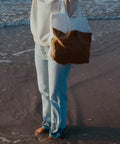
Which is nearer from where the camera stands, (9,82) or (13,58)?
(9,82)

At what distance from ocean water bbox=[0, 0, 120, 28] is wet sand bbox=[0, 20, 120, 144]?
320cm

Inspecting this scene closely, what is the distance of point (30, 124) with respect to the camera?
9.57ft

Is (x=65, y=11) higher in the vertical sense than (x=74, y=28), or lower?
higher

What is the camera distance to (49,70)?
222cm

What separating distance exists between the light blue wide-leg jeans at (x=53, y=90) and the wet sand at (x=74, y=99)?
23cm

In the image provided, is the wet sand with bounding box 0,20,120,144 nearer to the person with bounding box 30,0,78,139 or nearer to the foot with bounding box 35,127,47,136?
the foot with bounding box 35,127,47,136

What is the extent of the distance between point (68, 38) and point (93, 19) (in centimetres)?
770

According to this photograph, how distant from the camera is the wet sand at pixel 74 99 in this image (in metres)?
2.72

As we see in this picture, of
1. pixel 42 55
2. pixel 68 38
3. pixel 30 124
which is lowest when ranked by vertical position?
pixel 30 124

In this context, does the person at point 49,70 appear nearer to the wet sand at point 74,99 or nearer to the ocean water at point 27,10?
the wet sand at point 74,99

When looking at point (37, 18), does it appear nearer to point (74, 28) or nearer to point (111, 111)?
point (74, 28)

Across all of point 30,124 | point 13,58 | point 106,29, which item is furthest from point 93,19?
point 30,124

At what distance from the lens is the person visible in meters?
2.08

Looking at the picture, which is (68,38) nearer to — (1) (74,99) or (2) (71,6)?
(2) (71,6)
